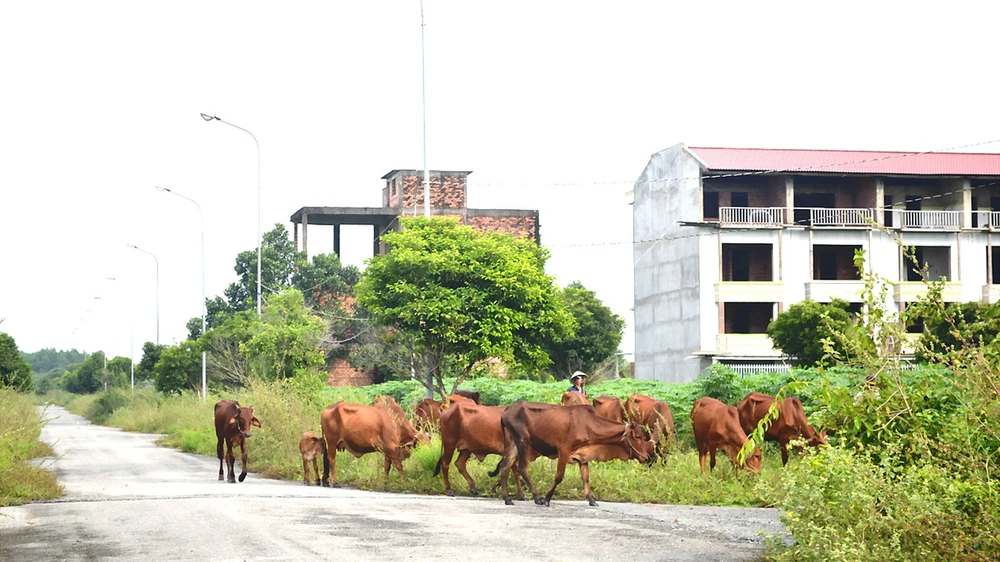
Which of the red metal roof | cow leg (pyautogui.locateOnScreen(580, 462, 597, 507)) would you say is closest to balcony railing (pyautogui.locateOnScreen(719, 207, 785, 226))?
the red metal roof

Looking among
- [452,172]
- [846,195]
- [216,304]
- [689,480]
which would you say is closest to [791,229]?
[846,195]

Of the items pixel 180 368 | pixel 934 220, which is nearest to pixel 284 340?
pixel 180 368

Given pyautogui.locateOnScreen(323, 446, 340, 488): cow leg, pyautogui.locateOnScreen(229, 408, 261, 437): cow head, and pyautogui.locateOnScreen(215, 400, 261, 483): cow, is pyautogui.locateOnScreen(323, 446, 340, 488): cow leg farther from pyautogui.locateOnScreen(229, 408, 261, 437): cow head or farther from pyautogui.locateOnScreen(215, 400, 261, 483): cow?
pyautogui.locateOnScreen(229, 408, 261, 437): cow head

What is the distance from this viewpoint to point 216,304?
68938mm

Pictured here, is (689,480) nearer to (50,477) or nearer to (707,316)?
(50,477)

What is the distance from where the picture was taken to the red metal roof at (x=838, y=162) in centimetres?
5550

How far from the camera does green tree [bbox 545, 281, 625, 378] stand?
65312mm

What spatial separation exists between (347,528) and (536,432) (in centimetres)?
423

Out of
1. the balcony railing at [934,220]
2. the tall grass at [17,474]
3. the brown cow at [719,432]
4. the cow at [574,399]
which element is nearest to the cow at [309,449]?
the tall grass at [17,474]

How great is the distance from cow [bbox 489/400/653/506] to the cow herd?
0.01 metres

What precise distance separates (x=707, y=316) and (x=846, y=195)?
9.69 metres

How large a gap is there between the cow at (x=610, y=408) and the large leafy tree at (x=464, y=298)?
9.17m

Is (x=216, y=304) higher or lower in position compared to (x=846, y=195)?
lower

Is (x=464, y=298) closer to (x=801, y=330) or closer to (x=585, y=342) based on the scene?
(x=801, y=330)
